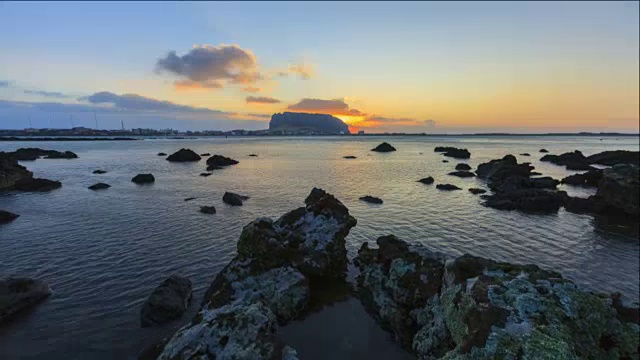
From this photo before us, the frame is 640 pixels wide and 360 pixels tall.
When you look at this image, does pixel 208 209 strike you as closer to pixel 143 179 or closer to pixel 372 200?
pixel 372 200

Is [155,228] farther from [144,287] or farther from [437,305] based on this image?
[437,305]

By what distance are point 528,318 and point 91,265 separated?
86.6 feet

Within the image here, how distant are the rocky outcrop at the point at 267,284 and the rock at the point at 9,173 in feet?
181

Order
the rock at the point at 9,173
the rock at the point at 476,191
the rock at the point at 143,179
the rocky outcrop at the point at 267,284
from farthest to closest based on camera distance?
the rock at the point at 143,179, the rock at the point at 476,191, the rock at the point at 9,173, the rocky outcrop at the point at 267,284

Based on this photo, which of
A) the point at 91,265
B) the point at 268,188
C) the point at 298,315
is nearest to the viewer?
the point at 298,315

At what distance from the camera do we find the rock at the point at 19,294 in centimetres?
1755

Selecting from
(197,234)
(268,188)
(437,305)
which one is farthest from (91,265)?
(268,188)

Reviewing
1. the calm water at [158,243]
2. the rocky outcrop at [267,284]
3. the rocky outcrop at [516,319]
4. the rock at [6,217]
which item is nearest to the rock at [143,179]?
the calm water at [158,243]

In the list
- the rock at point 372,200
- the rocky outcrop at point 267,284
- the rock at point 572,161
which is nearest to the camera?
the rocky outcrop at point 267,284

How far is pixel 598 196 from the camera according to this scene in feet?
145

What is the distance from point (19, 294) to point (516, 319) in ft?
79.2

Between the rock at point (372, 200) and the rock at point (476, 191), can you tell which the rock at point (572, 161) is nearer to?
the rock at point (476, 191)

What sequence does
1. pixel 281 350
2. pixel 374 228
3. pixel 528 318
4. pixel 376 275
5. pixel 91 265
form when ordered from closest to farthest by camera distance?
pixel 528 318
pixel 281 350
pixel 376 275
pixel 91 265
pixel 374 228

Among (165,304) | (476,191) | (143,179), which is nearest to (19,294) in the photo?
(165,304)
